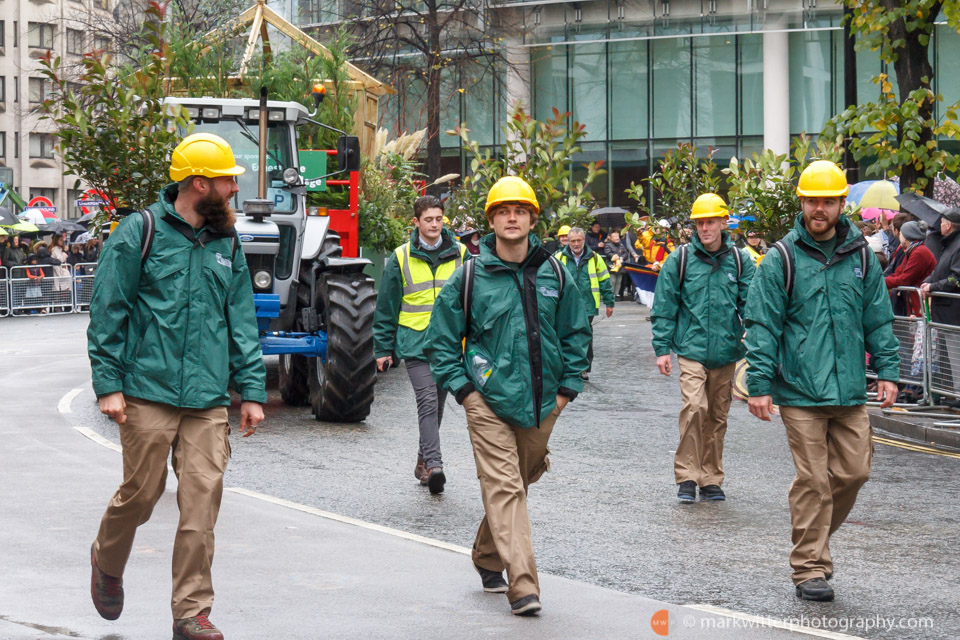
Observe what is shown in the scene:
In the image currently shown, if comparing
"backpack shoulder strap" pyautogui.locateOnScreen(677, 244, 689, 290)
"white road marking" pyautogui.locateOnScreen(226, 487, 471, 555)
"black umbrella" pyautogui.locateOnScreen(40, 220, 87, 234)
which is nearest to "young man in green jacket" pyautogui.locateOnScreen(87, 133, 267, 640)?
"white road marking" pyautogui.locateOnScreen(226, 487, 471, 555)

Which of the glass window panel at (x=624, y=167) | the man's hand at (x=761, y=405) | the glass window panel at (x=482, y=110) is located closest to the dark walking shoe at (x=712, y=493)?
the man's hand at (x=761, y=405)

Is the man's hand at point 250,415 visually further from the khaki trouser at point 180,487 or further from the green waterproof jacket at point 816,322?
the green waterproof jacket at point 816,322

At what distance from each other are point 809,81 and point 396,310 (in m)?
33.9

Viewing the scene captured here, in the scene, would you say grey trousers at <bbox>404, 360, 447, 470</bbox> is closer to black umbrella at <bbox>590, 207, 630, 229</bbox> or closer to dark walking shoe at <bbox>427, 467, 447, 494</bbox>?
dark walking shoe at <bbox>427, 467, 447, 494</bbox>

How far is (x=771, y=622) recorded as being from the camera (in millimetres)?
5867

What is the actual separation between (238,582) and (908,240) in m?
9.65

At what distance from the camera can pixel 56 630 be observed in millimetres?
5566

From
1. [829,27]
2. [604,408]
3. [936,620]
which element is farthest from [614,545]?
[829,27]

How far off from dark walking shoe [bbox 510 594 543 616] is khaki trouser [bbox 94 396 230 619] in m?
1.25

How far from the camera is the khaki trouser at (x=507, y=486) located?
591 centimetres

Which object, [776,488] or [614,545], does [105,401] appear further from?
[776,488]

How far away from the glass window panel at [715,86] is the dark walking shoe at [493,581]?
1457 inches

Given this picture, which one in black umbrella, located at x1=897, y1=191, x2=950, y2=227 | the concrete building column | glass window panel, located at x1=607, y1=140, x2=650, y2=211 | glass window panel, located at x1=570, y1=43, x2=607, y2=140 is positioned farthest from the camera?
glass window panel, located at x1=570, y1=43, x2=607, y2=140

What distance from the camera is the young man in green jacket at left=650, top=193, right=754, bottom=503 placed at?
29.6ft
